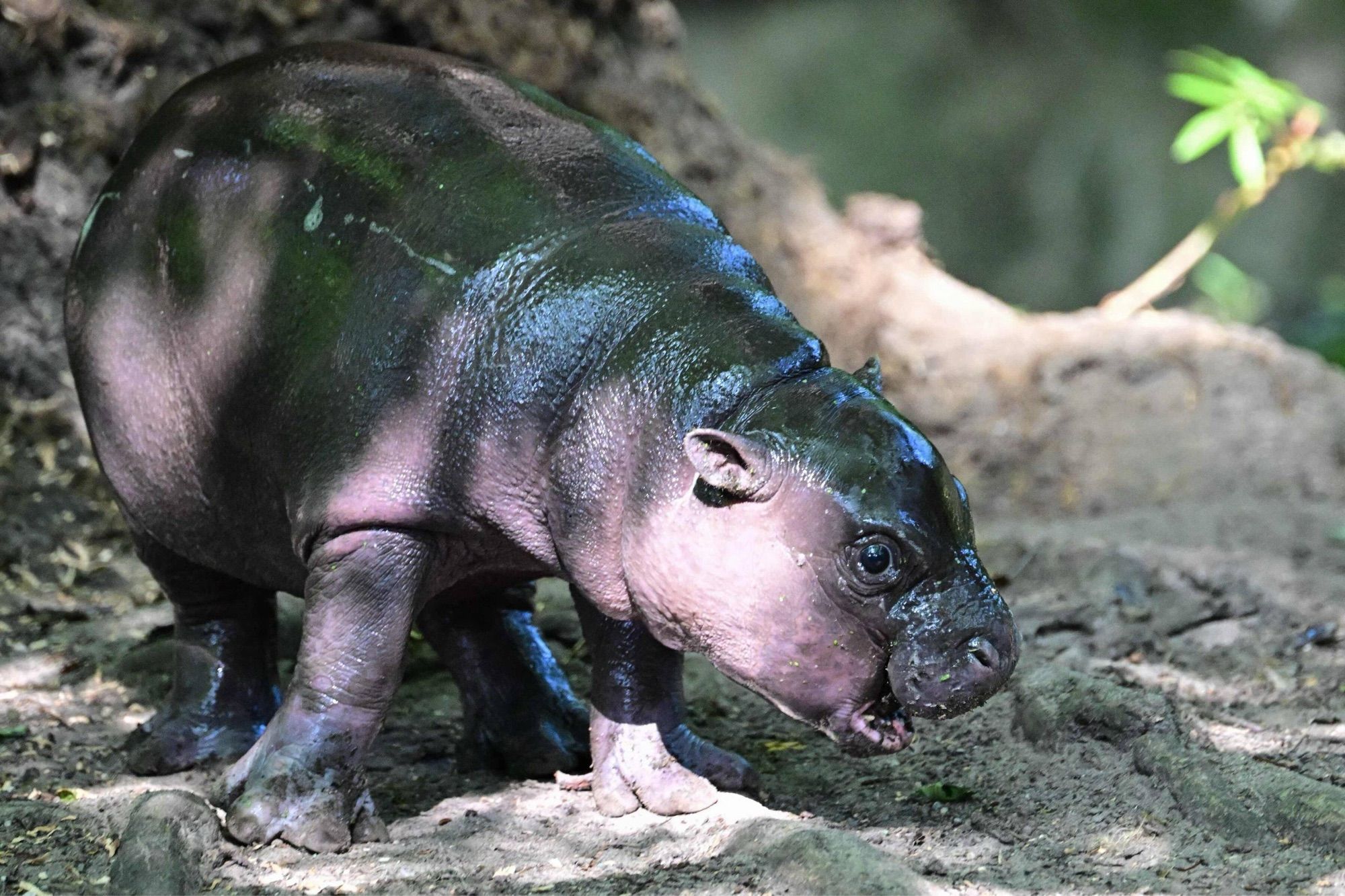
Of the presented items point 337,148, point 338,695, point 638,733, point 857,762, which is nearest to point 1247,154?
point 857,762

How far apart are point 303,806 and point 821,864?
4.11ft

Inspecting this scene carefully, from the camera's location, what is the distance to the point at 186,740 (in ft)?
13.8

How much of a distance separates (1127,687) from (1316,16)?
11.6 meters

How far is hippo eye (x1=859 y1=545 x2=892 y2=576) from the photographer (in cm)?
313

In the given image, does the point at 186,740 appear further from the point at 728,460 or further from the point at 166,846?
the point at 728,460

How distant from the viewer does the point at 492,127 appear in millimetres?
3859

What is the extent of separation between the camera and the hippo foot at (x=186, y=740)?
414 cm

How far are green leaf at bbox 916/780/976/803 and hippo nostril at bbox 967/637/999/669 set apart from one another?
796 millimetres

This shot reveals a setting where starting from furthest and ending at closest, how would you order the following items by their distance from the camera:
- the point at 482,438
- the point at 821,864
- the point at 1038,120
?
the point at 1038,120 → the point at 482,438 → the point at 821,864

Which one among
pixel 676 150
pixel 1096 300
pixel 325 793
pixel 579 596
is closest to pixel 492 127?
pixel 579 596

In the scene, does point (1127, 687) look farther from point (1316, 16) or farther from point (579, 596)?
point (1316, 16)

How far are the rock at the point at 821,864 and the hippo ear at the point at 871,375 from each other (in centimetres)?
105

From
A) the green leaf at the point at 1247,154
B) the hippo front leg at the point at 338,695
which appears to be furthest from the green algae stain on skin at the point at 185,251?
the green leaf at the point at 1247,154

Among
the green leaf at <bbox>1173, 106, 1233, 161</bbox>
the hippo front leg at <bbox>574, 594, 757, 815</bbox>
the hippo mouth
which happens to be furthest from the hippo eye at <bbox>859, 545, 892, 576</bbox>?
the green leaf at <bbox>1173, 106, 1233, 161</bbox>
